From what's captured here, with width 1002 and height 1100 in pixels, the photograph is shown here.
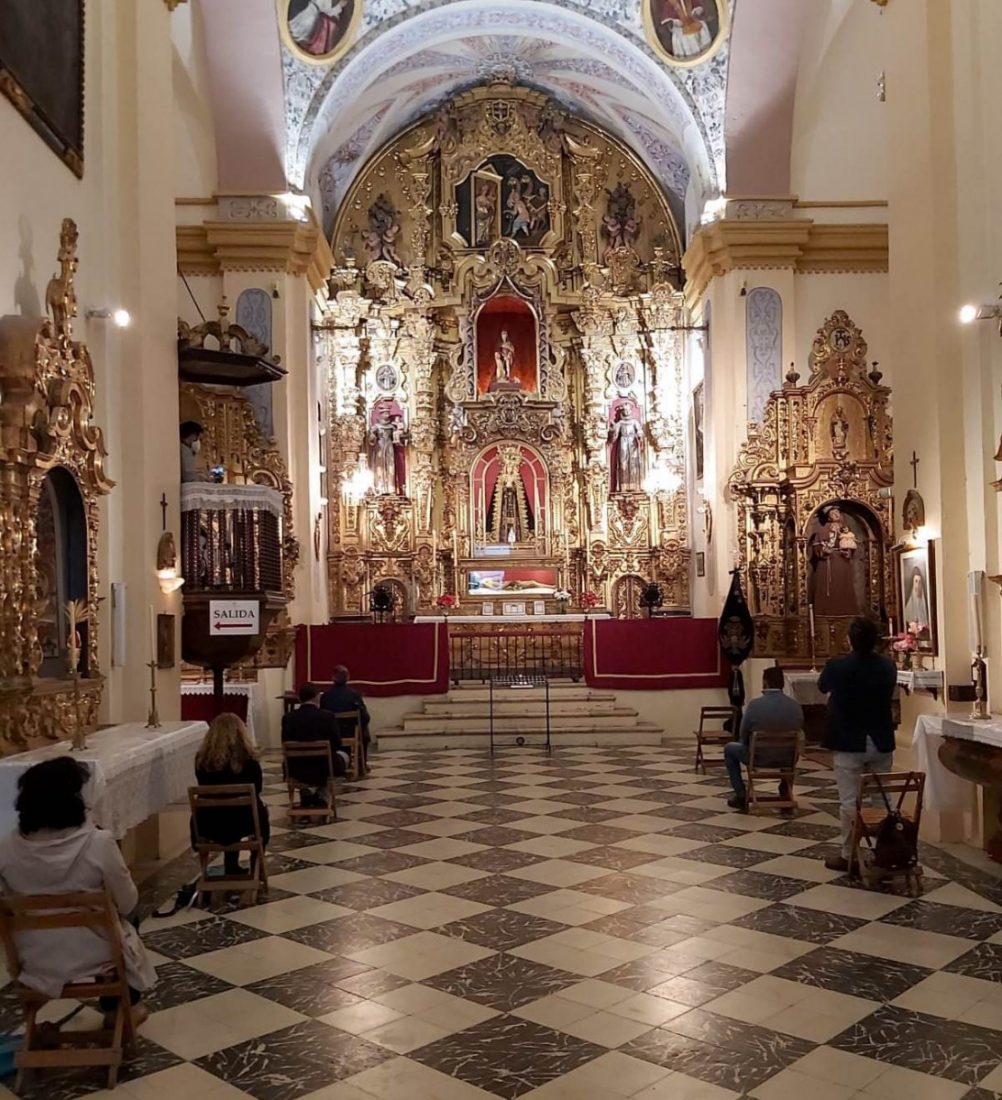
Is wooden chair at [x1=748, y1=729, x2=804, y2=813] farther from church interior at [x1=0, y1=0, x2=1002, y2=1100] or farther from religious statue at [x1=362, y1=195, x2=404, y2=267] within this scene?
religious statue at [x1=362, y1=195, x2=404, y2=267]

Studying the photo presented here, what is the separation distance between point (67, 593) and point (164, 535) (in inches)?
63.2

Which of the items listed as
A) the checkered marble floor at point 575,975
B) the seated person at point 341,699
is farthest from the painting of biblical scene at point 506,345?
the checkered marble floor at point 575,975

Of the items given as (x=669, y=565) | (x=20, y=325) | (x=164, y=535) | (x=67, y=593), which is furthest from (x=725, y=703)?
(x=20, y=325)

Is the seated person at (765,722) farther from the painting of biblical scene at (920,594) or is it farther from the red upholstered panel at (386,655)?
the red upholstered panel at (386,655)

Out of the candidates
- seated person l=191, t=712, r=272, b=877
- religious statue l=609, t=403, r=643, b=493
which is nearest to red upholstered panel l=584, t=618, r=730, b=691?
religious statue l=609, t=403, r=643, b=493

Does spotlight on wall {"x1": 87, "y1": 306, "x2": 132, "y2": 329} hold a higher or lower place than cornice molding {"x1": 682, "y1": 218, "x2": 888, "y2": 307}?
lower

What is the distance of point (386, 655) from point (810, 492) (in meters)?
Answer: 6.23

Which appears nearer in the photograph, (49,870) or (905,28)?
(49,870)

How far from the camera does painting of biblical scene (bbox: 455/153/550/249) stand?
818 inches

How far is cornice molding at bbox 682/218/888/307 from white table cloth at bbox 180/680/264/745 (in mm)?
9047

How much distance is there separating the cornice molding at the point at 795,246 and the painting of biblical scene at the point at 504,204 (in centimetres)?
466

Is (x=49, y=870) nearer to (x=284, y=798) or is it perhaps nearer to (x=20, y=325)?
(x=20, y=325)

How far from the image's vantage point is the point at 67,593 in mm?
7520

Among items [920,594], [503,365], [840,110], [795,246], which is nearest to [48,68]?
[920,594]
